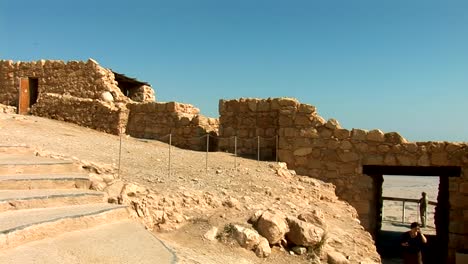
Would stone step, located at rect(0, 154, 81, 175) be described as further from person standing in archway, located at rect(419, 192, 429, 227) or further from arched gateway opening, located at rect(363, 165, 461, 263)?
person standing in archway, located at rect(419, 192, 429, 227)

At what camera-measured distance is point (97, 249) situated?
4.29 metres

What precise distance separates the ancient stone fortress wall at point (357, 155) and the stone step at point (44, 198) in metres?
6.94

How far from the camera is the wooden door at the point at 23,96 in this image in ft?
59.3

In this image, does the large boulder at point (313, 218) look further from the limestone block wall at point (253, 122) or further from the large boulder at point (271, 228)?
the limestone block wall at point (253, 122)

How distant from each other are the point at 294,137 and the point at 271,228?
5.72 meters

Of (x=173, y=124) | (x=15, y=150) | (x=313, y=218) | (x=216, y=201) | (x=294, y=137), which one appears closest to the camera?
(x=216, y=201)

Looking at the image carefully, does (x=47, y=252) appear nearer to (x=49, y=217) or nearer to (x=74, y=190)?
(x=49, y=217)

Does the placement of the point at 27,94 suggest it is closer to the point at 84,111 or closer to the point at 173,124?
the point at 84,111

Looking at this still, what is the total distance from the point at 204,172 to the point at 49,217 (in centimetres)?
477

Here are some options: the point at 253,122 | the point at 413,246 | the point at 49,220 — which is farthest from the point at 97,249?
the point at 253,122

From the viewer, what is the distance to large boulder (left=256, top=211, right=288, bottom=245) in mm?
6461

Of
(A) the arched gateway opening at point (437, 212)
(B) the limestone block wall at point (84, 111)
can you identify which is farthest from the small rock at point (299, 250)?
(B) the limestone block wall at point (84, 111)

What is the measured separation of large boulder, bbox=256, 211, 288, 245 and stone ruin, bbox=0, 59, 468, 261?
5.20m

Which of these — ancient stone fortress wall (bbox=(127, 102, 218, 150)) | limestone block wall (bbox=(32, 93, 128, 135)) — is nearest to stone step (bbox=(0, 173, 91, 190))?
ancient stone fortress wall (bbox=(127, 102, 218, 150))
